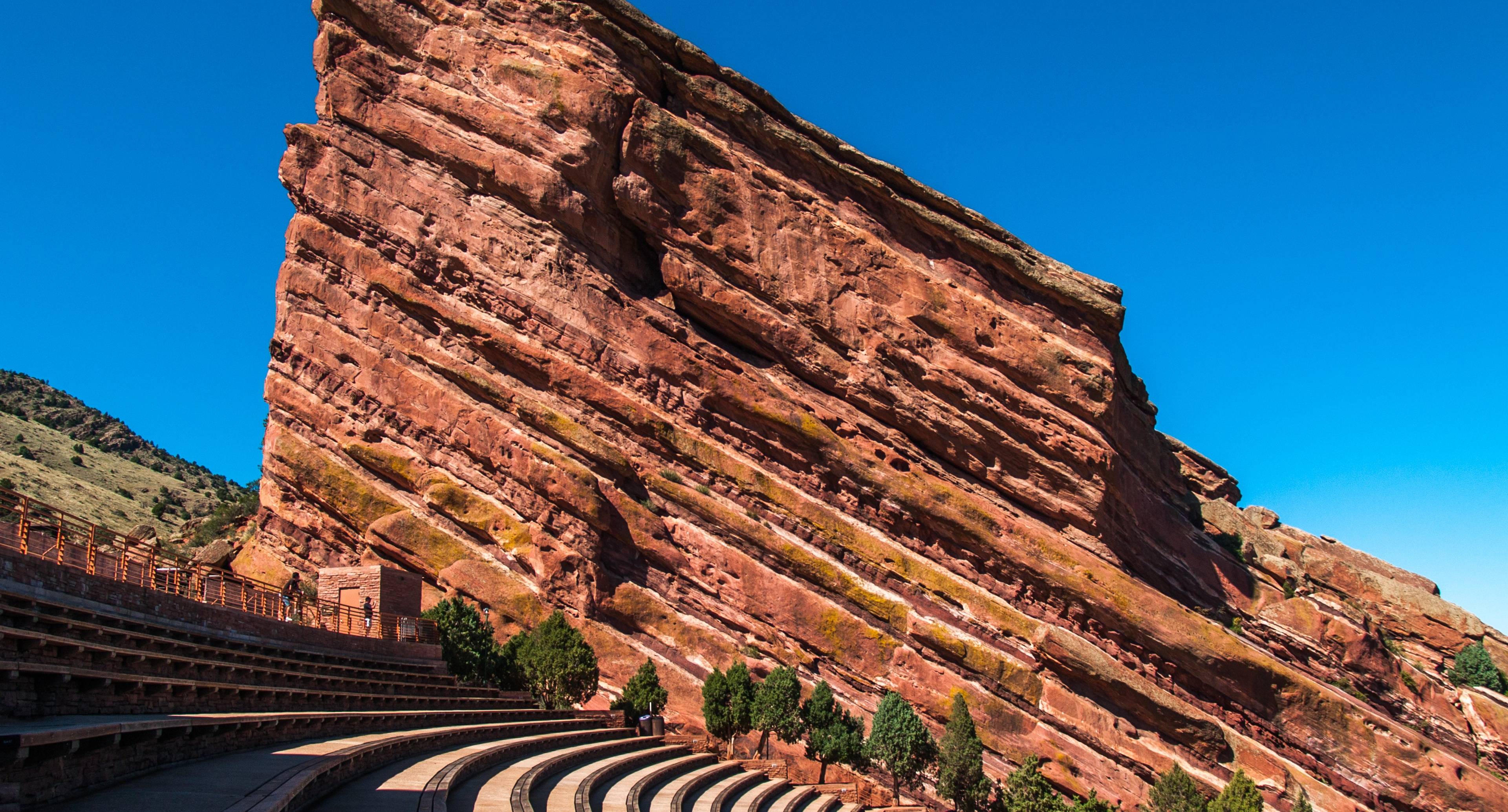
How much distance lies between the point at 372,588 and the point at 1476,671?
55.9 metres

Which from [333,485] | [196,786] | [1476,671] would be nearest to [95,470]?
[333,485]

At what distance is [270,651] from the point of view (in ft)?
62.4

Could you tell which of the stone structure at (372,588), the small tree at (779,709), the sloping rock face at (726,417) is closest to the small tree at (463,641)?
the stone structure at (372,588)

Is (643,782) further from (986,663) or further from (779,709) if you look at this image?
(986,663)

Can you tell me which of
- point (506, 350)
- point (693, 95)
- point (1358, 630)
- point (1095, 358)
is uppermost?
point (693, 95)

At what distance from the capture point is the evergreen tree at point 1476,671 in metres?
51.5

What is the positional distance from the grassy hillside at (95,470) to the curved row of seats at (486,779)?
31283 mm

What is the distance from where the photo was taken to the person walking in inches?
928

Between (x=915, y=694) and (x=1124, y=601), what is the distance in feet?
32.0

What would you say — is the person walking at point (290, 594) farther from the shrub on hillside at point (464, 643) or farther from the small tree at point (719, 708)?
the small tree at point (719, 708)

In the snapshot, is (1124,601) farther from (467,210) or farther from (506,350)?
(467,210)

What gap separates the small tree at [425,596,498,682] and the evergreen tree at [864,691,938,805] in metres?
12.3

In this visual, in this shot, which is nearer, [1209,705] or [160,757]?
[160,757]

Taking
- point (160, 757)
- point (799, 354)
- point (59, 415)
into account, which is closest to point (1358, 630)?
point (799, 354)
